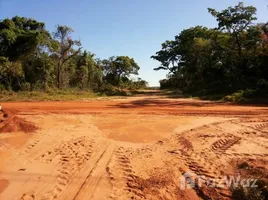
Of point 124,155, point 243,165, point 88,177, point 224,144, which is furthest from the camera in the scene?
point 224,144

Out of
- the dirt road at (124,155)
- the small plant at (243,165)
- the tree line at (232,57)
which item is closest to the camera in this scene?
the dirt road at (124,155)

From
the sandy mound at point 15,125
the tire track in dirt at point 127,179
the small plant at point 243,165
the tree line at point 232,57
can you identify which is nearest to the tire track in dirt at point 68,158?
the tire track in dirt at point 127,179

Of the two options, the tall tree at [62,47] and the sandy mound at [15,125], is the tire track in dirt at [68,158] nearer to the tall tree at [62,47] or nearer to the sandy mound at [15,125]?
the sandy mound at [15,125]

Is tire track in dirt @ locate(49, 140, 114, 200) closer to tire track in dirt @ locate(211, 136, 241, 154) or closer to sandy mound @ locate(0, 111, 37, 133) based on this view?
tire track in dirt @ locate(211, 136, 241, 154)

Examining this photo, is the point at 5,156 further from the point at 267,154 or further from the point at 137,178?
the point at 267,154

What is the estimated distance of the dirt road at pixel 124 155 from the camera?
4.23 meters

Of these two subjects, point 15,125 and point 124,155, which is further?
point 15,125

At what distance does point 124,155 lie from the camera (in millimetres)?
5754

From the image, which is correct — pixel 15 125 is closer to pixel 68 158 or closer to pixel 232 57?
pixel 68 158

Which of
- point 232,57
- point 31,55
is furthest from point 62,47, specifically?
point 232,57

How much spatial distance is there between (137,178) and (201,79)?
22.9 m

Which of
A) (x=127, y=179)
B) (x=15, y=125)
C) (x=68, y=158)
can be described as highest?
(x=15, y=125)

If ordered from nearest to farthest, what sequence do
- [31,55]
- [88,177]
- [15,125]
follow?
[88,177]
[15,125]
[31,55]

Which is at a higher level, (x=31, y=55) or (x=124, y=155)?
(x=31, y=55)
